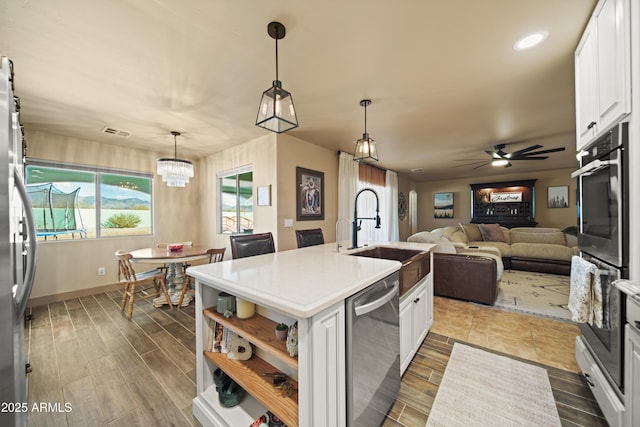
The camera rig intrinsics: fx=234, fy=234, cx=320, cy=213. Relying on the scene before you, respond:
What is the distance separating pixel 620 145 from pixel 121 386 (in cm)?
336

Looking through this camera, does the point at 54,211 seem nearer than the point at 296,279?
No

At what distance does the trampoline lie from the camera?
11.0ft

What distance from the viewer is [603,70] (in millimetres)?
1278

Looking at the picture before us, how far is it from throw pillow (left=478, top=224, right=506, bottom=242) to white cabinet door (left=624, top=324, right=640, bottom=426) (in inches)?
211

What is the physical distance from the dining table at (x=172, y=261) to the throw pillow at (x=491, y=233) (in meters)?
6.15

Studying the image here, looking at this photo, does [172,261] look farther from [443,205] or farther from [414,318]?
[443,205]

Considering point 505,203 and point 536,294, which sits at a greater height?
point 505,203

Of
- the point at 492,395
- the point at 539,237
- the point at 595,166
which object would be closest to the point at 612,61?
the point at 595,166

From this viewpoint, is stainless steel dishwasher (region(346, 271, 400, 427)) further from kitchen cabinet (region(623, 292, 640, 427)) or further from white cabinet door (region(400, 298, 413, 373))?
kitchen cabinet (region(623, 292, 640, 427))

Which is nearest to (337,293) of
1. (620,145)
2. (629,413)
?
(629,413)

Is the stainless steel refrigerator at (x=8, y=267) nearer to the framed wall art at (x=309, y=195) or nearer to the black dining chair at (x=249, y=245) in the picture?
the black dining chair at (x=249, y=245)

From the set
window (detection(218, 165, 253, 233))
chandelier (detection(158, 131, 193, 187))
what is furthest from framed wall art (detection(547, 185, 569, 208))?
chandelier (detection(158, 131, 193, 187))

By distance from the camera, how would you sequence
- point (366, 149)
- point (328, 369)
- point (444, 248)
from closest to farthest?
point (328, 369), point (366, 149), point (444, 248)

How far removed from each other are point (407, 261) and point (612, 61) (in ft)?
4.96
